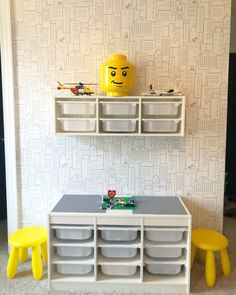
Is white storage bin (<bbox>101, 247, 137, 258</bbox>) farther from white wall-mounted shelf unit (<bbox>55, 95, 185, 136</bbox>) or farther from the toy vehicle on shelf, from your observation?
the toy vehicle on shelf

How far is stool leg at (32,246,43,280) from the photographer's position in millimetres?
1997

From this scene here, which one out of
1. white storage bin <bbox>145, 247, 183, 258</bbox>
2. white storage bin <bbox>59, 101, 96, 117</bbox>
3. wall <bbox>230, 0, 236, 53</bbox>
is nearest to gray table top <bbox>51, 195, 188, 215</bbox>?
white storage bin <bbox>145, 247, 183, 258</bbox>

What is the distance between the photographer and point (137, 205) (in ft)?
6.70

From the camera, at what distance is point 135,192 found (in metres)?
2.27

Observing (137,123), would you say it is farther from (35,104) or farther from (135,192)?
(35,104)

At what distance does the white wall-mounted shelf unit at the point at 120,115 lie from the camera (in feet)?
6.59

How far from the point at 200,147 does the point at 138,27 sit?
982 millimetres

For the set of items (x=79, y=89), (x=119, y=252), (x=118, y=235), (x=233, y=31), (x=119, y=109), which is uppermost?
(x=233, y=31)

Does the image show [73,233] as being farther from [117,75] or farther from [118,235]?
[117,75]

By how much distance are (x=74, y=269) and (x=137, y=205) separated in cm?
59

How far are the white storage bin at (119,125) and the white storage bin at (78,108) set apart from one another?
0.40 feet

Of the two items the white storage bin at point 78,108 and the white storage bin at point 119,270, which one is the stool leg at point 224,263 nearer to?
the white storage bin at point 119,270

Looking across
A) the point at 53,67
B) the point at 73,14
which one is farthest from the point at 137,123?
the point at 73,14

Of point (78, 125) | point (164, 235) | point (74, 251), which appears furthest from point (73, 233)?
point (78, 125)
